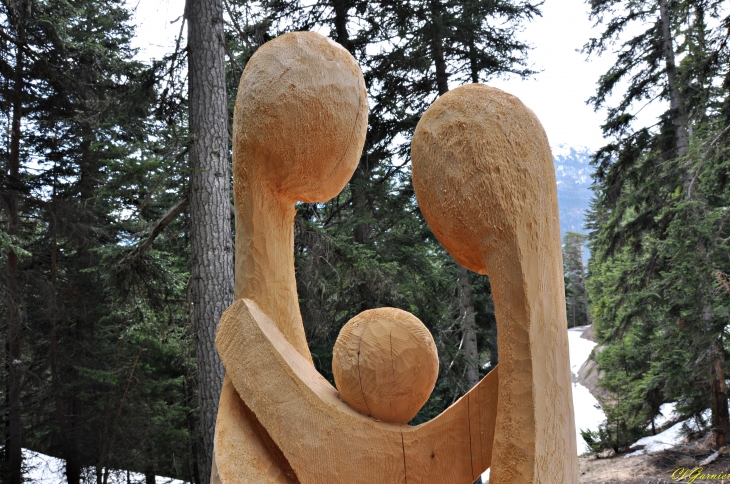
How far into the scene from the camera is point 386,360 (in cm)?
170

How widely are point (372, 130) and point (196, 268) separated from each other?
4468 millimetres

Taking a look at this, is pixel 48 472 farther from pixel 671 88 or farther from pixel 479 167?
pixel 671 88

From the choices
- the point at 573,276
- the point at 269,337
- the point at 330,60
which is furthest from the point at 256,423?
the point at 573,276

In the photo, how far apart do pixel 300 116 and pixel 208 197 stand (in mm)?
3773

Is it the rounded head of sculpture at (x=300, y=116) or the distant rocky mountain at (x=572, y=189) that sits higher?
the distant rocky mountain at (x=572, y=189)

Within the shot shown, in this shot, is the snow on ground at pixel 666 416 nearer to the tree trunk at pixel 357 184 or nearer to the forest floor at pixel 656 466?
the forest floor at pixel 656 466

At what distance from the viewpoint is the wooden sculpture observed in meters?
1.52

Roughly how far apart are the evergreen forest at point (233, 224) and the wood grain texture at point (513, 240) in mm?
4274

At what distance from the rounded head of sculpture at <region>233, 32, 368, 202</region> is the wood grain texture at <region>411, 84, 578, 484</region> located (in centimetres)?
49

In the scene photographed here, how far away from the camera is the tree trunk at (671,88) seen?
30.0ft

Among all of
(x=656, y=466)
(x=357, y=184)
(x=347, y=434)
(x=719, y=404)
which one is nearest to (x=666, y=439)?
(x=656, y=466)

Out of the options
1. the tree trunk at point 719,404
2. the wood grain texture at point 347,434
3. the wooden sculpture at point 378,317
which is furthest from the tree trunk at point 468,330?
the wood grain texture at point 347,434

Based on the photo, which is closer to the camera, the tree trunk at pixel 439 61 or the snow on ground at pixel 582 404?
the tree trunk at pixel 439 61

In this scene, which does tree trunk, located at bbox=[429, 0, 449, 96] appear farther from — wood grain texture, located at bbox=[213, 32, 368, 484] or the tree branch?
wood grain texture, located at bbox=[213, 32, 368, 484]
